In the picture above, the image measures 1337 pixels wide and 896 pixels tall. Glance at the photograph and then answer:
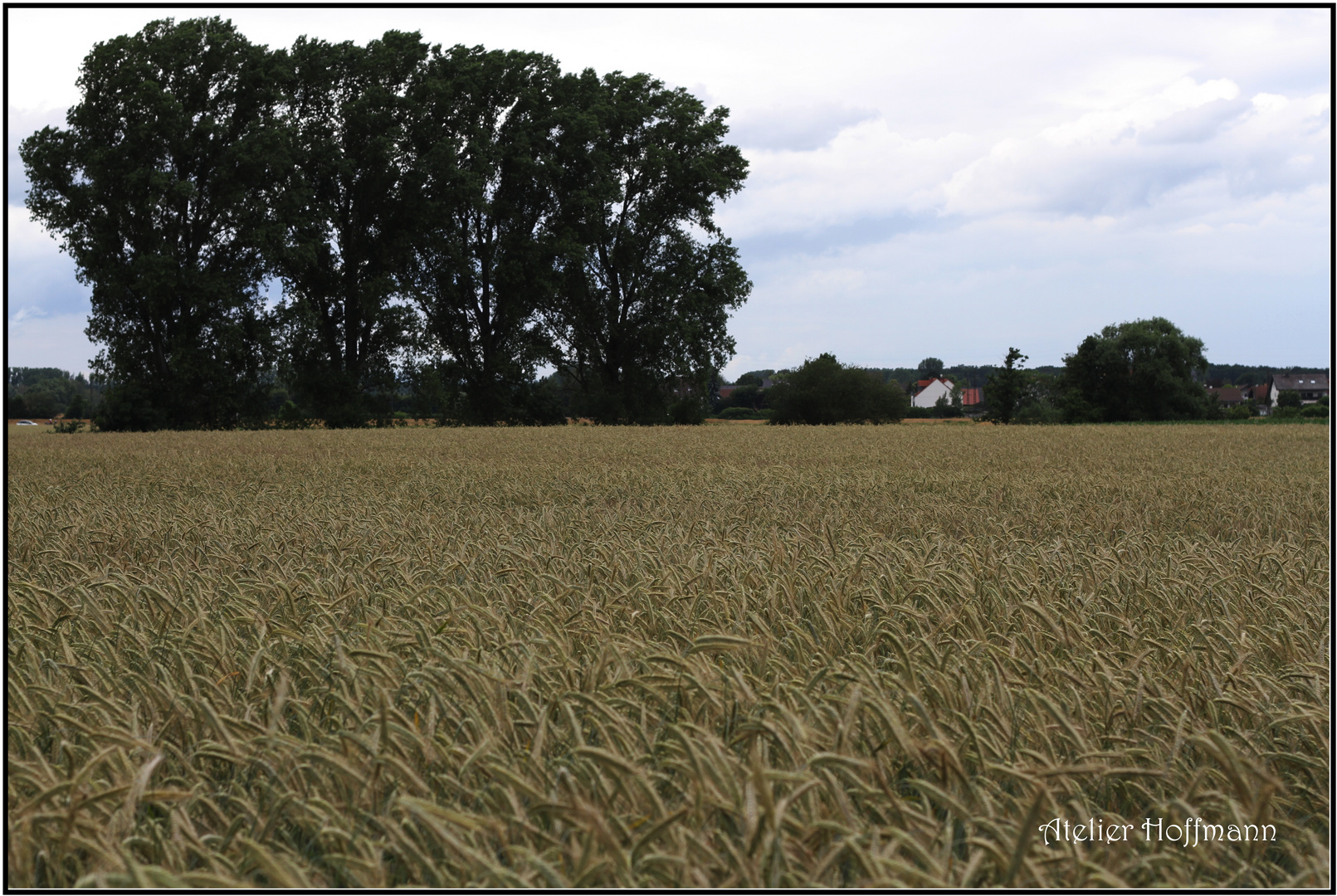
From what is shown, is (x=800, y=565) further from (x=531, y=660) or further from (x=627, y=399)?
(x=627, y=399)

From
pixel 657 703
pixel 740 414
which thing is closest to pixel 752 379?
pixel 740 414

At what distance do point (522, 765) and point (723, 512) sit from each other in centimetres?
400

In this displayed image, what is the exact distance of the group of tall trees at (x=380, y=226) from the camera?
26.9m

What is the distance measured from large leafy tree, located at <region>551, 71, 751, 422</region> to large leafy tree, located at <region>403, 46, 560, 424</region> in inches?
45.7

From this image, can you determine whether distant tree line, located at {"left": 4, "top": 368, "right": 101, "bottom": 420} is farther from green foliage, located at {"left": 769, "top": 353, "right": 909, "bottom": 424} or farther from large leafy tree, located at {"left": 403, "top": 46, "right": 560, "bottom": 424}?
green foliage, located at {"left": 769, "top": 353, "right": 909, "bottom": 424}

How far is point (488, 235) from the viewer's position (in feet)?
111

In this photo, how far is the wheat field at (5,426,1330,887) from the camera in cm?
132

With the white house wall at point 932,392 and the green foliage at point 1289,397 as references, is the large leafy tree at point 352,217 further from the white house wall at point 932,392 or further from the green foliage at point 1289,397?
the white house wall at point 932,392

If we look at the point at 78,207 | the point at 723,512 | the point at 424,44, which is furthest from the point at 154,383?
the point at 723,512

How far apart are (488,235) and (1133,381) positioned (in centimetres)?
3647

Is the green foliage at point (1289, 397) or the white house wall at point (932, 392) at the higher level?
the white house wall at point (932, 392)

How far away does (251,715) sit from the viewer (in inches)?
74.8

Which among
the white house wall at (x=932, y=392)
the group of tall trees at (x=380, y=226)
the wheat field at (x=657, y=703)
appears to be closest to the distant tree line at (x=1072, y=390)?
the group of tall trees at (x=380, y=226)

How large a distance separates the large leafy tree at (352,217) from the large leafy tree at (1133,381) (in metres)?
36.4
